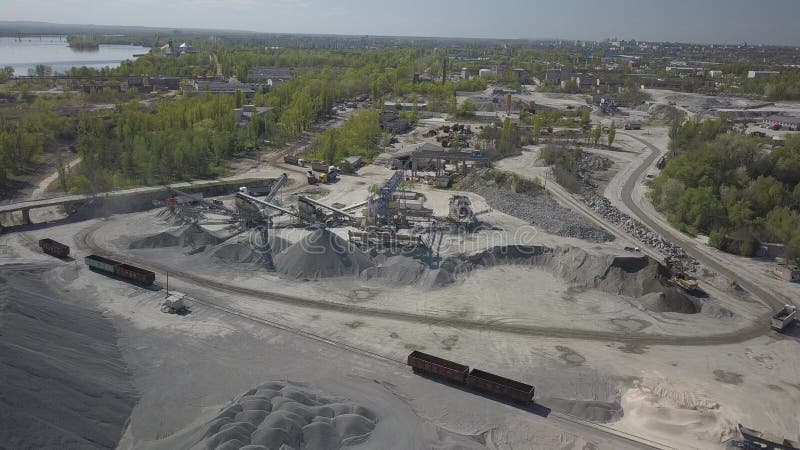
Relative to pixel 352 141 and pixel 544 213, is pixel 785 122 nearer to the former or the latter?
pixel 544 213

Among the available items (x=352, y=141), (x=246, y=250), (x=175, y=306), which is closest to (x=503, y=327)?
(x=175, y=306)

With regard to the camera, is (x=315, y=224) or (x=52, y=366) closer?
(x=52, y=366)

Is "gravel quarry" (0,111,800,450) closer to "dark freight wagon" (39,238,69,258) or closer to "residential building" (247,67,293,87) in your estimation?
"dark freight wagon" (39,238,69,258)

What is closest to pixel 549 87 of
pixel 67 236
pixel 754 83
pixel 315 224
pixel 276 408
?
pixel 754 83

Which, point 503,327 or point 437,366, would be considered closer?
point 437,366

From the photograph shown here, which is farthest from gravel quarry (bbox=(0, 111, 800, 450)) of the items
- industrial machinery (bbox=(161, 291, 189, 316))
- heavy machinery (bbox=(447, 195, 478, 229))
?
heavy machinery (bbox=(447, 195, 478, 229))

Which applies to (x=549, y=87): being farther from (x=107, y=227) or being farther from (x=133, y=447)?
(x=133, y=447)

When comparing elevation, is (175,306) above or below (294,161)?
below
